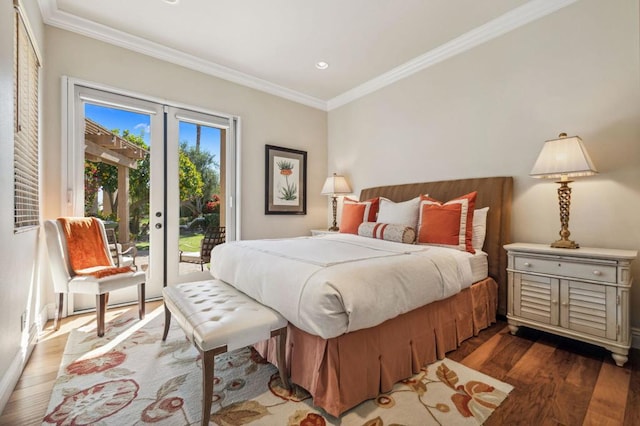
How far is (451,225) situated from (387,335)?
4.50 ft

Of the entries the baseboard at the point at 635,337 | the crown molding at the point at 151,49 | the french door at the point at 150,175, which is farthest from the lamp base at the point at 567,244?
the crown molding at the point at 151,49

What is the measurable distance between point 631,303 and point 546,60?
6.96 ft

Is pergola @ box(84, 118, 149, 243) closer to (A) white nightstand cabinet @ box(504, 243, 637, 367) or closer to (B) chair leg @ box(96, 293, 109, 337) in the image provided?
Answer: (B) chair leg @ box(96, 293, 109, 337)

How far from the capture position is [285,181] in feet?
14.9

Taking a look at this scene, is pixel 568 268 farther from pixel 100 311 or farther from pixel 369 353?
pixel 100 311

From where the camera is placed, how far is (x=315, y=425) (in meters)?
1.43

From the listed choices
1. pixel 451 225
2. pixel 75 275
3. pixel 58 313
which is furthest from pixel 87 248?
pixel 451 225

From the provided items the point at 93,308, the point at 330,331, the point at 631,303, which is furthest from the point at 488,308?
the point at 93,308

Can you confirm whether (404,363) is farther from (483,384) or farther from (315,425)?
(315,425)

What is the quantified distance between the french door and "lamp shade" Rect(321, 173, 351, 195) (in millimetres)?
1375

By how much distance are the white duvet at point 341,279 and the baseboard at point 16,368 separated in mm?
1291

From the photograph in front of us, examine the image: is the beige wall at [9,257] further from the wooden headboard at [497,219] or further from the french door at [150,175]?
the wooden headboard at [497,219]

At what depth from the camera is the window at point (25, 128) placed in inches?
76.4

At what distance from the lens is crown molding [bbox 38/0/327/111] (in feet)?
9.12
